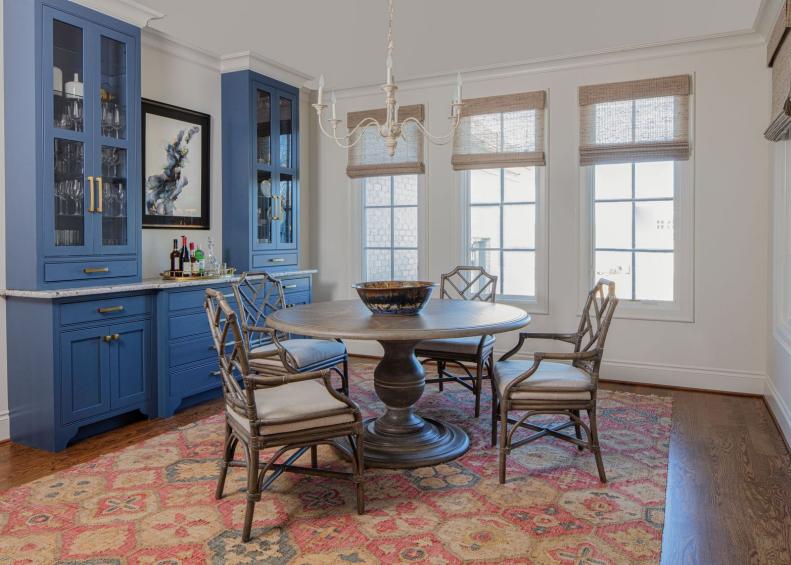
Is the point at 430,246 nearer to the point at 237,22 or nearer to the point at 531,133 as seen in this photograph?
the point at 531,133

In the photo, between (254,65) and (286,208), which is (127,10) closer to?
(254,65)

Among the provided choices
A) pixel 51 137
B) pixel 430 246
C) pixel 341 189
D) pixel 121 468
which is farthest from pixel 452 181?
pixel 121 468

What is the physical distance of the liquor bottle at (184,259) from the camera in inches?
164

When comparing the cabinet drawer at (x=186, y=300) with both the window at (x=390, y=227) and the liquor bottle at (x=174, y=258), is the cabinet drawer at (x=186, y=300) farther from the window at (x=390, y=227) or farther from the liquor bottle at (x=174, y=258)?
the window at (x=390, y=227)

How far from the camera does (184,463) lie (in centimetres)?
294

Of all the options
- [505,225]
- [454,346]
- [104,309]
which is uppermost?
[505,225]

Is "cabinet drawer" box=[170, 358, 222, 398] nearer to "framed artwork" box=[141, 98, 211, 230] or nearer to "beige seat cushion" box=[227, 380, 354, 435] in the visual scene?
"framed artwork" box=[141, 98, 211, 230]

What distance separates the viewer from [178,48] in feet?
14.3

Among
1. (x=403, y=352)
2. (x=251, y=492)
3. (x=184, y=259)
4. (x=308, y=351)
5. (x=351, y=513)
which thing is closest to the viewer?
(x=251, y=492)

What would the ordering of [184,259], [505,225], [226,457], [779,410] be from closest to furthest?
1. [226,457]
2. [779,410]
3. [184,259]
4. [505,225]

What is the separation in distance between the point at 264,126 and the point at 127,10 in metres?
1.46

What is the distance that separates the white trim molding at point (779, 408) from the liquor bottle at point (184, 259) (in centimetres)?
380

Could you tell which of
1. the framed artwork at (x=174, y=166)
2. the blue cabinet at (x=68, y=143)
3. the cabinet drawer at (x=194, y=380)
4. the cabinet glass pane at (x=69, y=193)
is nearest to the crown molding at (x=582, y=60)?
the framed artwork at (x=174, y=166)

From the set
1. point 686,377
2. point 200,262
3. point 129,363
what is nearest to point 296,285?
point 200,262
